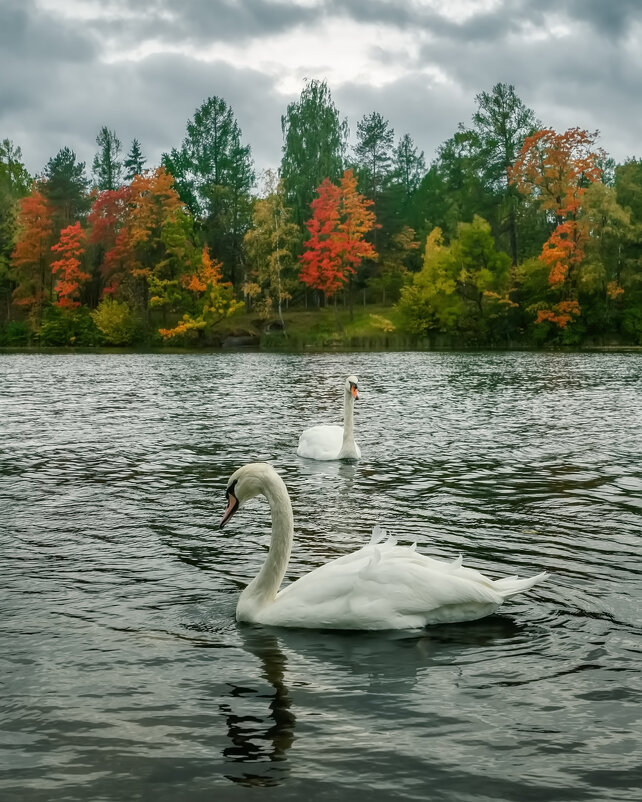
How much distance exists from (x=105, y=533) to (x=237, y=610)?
3.59 meters

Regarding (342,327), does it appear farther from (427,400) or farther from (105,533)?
(105,533)

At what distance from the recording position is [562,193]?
65750 millimetres

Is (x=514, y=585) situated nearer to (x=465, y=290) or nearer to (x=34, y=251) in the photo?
(x=465, y=290)

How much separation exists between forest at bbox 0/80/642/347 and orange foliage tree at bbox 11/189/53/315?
0.18 metres

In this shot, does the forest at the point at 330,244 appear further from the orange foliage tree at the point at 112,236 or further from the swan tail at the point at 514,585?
the swan tail at the point at 514,585

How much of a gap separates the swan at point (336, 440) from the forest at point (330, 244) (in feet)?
167

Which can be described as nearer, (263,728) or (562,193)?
(263,728)

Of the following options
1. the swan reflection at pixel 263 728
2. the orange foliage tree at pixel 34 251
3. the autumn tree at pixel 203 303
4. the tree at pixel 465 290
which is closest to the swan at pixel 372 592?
the swan reflection at pixel 263 728

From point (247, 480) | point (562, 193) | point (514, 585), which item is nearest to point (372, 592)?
point (514, 585)

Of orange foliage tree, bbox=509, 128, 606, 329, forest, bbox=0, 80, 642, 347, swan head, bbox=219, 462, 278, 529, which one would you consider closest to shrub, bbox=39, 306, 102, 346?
forest, bbox=0, 80, 642, 347

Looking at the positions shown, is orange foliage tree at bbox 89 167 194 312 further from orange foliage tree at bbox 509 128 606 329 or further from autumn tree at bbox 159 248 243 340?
orange foliage tree at bbox 509 128 606 329

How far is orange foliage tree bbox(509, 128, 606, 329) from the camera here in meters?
64.6

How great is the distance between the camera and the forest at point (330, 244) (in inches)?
2594

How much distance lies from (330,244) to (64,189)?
28837mm
